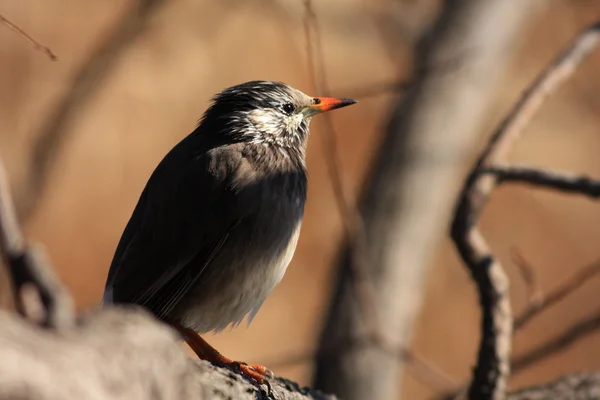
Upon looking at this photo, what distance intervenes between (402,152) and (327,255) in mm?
6228

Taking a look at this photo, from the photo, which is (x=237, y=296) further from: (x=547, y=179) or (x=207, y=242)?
(x=547, y=179)

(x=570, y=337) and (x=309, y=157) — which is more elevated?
(x=570, y=337)

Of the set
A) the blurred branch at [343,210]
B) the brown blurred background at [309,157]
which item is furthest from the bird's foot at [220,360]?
the brown blurred background at [309,157]

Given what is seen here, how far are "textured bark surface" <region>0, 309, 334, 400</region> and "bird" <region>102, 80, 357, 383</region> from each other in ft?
5.66

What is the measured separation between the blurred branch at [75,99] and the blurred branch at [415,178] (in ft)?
6.88

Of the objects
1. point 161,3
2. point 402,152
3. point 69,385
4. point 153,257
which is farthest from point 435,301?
point 69,385

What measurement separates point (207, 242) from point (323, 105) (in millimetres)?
1232

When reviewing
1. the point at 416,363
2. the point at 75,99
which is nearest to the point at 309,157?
the point at 75,99

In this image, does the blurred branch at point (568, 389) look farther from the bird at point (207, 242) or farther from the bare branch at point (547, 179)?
the bird at point (207, 242)

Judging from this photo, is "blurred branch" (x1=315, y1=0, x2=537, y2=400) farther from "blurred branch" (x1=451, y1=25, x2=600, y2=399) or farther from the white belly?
the white belly

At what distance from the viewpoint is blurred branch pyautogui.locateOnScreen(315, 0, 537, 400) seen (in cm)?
678

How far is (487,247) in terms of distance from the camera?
14.1 feet

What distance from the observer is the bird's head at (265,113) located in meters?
4.77

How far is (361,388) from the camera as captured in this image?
6.64 metres
